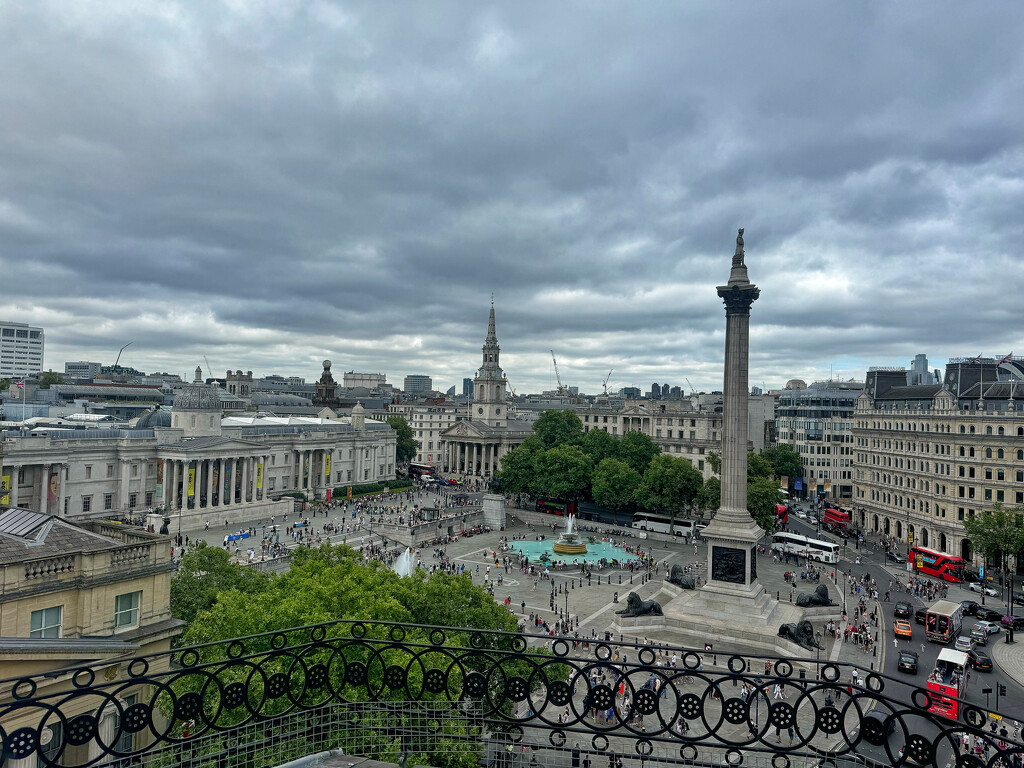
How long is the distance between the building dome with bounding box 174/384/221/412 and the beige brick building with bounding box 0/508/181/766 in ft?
213

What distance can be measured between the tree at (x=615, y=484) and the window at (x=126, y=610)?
64725mm

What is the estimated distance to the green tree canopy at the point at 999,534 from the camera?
53.3m

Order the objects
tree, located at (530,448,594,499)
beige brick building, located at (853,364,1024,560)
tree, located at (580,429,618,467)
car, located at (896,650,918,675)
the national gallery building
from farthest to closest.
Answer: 1. tree, located at (580,429,618,467)
2. tree, located at (530,448,594,499)
3. the national gallery building
4. beige brick building, located at (853,364,1024,560)
5. car, located at (896,650,918,675)

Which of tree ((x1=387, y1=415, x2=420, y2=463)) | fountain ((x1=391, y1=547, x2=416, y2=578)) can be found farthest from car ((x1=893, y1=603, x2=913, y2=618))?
tree ((x1=387, y1=415, x2=420, y2=463))

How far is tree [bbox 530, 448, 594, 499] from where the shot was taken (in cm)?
8606

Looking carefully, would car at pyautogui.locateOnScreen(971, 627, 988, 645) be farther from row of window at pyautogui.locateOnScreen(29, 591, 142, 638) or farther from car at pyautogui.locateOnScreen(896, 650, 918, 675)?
row of window at pyautogui.locateOnScreen(29, 591, 142, 638)

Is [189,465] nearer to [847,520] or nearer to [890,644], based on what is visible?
[890,644]

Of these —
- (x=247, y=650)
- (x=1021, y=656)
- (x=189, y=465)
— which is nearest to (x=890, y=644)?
(x=1021, y=656)

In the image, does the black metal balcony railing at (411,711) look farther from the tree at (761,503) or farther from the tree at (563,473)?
the tree at (563,473)

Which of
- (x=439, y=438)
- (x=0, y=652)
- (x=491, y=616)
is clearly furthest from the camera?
(x=439, y=438)

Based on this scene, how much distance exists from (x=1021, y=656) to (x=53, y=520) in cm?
4909

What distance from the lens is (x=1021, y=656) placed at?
39125 mm

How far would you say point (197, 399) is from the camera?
81750 millimetres

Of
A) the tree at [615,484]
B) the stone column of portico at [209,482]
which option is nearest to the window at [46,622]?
the stone column of portico at [209,482]
